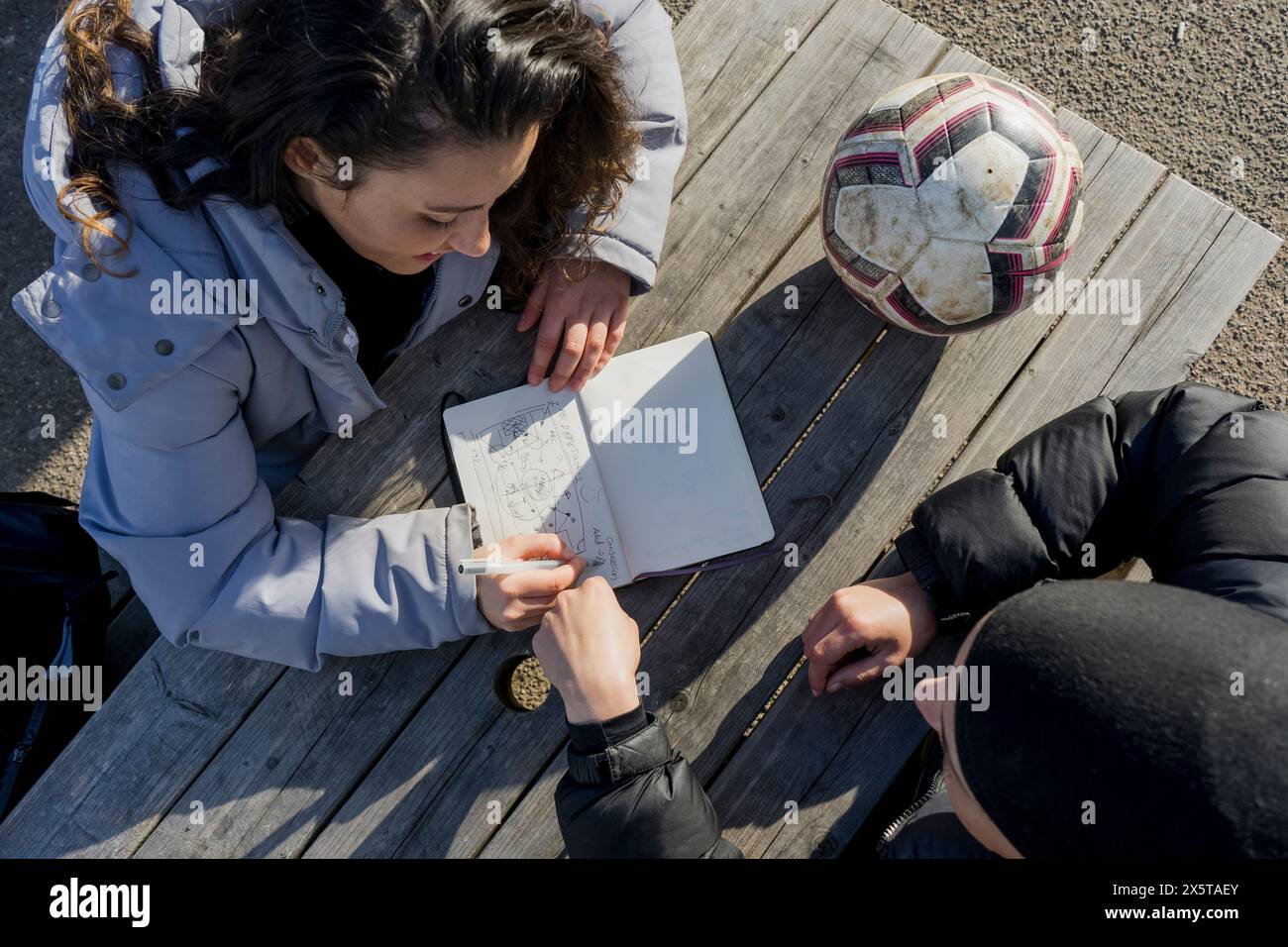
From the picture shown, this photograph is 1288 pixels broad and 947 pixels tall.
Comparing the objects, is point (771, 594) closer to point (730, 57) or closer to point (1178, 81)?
point (730, 57)

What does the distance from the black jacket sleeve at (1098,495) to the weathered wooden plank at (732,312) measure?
0.34 metres

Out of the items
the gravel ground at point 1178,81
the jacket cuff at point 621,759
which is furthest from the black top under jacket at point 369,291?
the gravel ground at point 1178,81

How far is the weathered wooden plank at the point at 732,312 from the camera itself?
154 centimetres

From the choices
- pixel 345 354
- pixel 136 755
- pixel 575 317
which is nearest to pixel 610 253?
pixel 575 317

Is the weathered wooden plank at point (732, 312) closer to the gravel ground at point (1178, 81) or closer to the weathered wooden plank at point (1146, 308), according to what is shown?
the weathered wooden plank at point (1146, 308)

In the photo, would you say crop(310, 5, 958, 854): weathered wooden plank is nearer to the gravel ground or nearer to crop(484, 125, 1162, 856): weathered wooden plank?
crop(484, 125, 1162, 856): weathered wooden plank

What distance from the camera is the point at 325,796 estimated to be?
5.03 feet

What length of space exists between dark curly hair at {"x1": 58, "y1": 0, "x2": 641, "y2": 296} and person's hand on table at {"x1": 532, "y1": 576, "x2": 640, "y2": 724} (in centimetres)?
74

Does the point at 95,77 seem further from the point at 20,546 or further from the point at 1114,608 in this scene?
the point at 1114,608

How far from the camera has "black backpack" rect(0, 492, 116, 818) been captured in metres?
1.71

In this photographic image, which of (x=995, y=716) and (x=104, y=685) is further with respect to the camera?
(x=104, y=685)

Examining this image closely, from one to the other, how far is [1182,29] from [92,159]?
306 cm

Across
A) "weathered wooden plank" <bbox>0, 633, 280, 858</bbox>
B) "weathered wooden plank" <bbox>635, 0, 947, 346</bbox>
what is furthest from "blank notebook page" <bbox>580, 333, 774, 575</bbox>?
"weathered wooden plank" <bbox>0, 633, 280, 858</bbox>

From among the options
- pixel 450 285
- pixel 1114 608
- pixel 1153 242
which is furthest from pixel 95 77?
pixel 1153 242
